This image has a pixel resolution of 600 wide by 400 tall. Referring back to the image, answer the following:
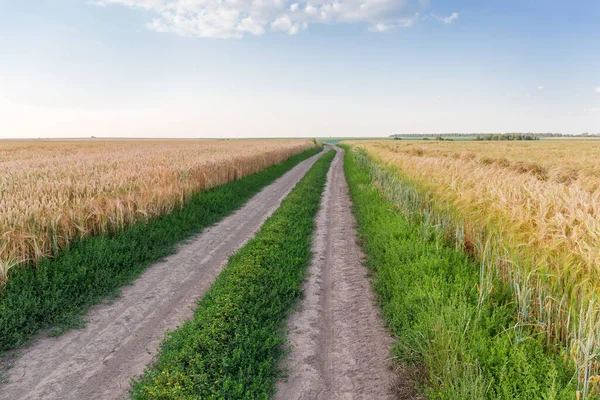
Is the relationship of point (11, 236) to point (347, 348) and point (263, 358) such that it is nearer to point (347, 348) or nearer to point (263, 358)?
point (263, 358)

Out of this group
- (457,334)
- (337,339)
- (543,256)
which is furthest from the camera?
(337,339)

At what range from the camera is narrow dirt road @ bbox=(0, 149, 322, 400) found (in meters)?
3.75

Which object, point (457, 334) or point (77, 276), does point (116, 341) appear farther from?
point (457, 334)

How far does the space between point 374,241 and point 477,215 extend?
98.0 inches

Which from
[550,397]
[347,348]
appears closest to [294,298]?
[347,348]

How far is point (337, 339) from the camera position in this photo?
4.69 m

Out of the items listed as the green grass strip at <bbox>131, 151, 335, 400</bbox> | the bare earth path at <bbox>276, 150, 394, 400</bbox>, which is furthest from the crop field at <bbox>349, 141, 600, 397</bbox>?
the green grass strip at <bbox>131, 151, 335, 400</bbox>

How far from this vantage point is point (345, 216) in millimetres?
11891

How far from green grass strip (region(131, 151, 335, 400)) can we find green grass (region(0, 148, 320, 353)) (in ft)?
6.33

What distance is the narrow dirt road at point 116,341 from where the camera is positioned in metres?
3.75

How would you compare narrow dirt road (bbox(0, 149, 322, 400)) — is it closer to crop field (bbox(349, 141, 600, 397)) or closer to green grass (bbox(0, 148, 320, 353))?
green grass (bbox(0, 148, 320, 353))

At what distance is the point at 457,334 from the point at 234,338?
106 inches

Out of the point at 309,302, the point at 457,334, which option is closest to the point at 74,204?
the point at 309,302

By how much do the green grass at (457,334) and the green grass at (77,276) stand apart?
4828mm
